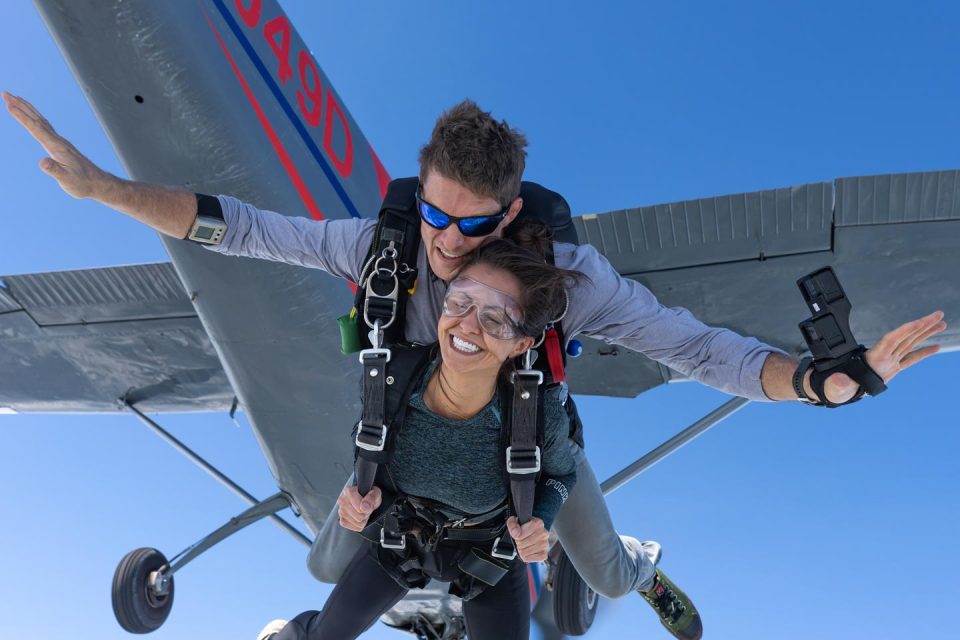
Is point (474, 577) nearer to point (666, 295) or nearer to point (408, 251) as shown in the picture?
point (408, 251)

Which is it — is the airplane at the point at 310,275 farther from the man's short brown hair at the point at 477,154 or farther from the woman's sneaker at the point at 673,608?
the man's short brown hair at the point at 477,154

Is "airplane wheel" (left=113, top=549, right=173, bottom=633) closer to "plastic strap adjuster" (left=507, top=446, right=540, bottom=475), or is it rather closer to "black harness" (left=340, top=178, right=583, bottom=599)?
"black harness" (left=340, top=178, right=583, bottom=599)

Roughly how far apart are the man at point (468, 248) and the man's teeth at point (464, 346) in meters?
0.31

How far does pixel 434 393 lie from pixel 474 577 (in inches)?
41.7

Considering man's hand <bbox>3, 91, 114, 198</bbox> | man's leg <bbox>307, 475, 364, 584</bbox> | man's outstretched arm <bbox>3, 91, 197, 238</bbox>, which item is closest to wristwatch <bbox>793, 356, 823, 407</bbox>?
man's leg <bbox>307, 475, 364, 584</bbox>

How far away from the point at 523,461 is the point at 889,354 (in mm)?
1387

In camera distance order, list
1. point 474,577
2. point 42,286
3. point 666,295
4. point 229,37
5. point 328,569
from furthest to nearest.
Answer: point 42,286 → point 666,295 → point 229,37 → point 328,569 → point 474,577

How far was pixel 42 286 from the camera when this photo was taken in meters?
8.11

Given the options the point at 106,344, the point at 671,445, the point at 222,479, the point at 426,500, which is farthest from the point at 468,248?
the point at 106,344

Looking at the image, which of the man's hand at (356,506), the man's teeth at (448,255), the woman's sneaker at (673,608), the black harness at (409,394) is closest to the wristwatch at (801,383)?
the black harness at (409,394)

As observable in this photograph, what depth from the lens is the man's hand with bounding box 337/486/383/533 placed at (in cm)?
332

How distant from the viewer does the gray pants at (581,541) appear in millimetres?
4094

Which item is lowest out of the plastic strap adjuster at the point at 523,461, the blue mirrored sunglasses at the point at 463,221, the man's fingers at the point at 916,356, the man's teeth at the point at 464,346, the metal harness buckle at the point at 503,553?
the metal harness buckle at the point at 503,553

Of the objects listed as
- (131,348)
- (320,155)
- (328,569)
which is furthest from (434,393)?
(131,348)
